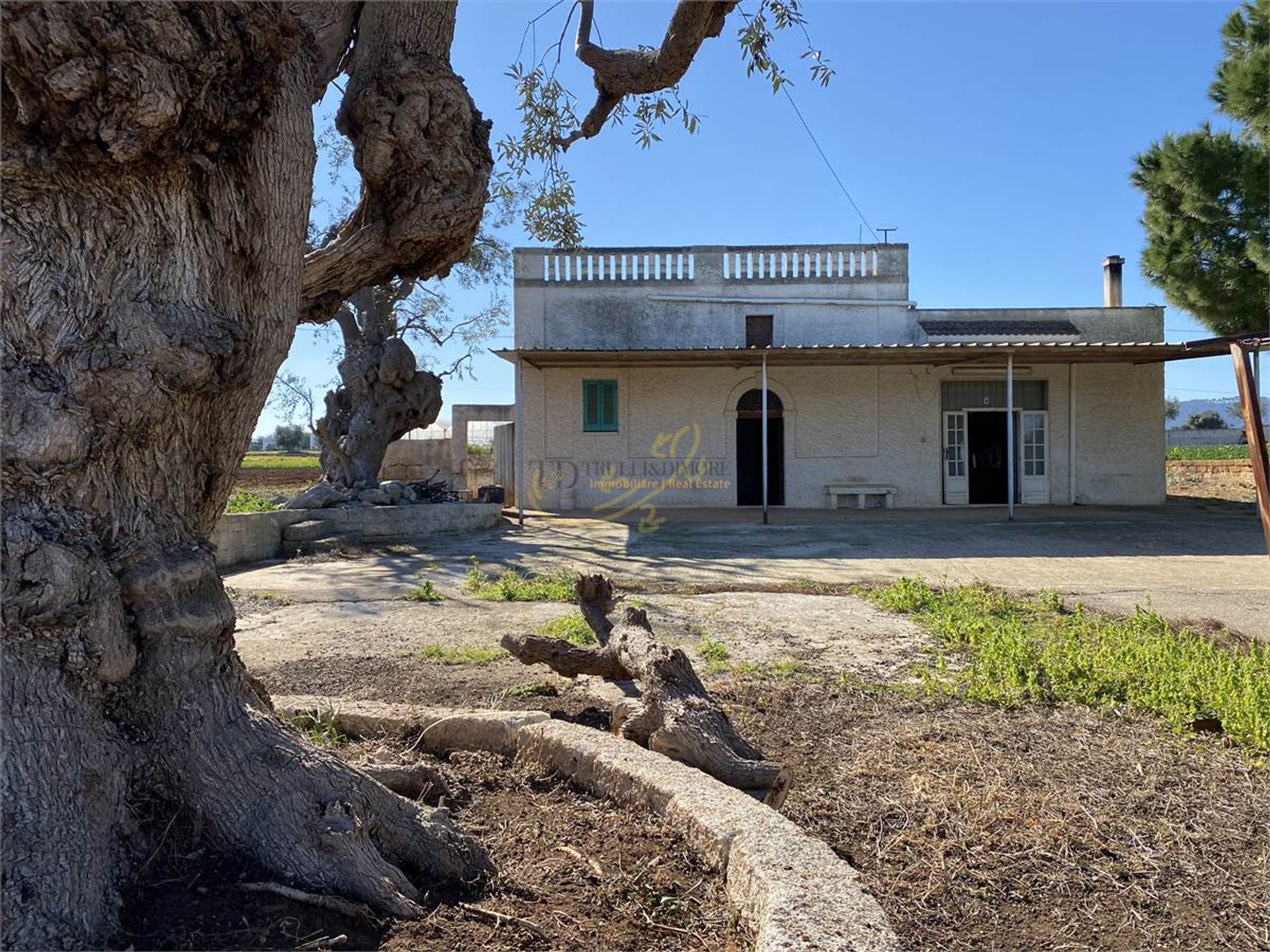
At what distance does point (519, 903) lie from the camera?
202 centimetres

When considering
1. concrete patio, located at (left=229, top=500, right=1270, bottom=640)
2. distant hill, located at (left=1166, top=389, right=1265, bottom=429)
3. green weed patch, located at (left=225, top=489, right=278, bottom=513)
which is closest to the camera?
concrete patio, located at (left=229, top=500, right=1270, bottom=640)

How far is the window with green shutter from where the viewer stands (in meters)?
16.9

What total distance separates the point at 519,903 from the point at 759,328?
1589 cm

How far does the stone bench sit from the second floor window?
3.21m

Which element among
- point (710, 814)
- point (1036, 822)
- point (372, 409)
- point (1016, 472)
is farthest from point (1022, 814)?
point (1016, 472)

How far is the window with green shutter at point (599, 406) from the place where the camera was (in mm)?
16938

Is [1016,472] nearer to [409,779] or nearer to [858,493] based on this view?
[858,493]

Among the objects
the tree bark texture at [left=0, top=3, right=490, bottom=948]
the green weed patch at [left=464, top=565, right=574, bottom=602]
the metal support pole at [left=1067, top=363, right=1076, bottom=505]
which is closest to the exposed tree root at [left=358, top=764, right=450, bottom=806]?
the tree bark texture at [left=0, top=3, right=490, bottom=948]

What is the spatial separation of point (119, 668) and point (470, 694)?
7.38ft

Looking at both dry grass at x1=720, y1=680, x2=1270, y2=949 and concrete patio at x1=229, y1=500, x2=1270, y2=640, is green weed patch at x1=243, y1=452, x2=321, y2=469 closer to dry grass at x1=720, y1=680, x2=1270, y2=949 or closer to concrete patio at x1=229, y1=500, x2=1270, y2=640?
concrete patio at x1=229, y1=500, x2=1270, y2=640

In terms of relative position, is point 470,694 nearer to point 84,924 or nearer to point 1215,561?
point 84,924

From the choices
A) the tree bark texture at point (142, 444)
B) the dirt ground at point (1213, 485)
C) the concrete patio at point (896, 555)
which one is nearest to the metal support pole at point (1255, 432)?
the concrete patio at point (896, 555)

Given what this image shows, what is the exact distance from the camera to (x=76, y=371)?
6.26 ft

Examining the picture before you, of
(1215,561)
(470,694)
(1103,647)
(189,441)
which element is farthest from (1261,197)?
(189,441)
